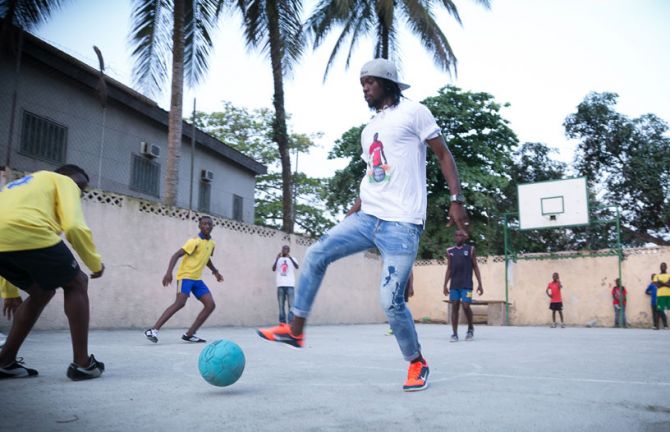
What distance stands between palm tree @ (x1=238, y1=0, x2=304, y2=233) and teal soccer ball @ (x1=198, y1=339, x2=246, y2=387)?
12811 mm

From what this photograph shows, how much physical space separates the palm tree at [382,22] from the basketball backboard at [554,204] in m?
5.93

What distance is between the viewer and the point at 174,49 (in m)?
13.5

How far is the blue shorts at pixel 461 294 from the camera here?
983 cm

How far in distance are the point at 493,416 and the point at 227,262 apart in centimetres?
1184

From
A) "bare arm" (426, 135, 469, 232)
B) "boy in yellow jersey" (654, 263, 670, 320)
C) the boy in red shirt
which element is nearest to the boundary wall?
the boy in red shirt

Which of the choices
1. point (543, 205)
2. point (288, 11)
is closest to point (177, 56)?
point (288, 11)

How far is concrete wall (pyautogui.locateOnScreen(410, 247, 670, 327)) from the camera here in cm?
1869

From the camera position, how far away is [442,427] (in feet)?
8.77

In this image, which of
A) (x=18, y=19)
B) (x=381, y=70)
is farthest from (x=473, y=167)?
(x=381, y=70)

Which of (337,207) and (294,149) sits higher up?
(294,149)

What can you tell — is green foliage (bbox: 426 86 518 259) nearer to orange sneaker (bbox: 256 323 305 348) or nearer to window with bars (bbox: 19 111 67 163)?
window with bars (bbox: 19 111 67 163)

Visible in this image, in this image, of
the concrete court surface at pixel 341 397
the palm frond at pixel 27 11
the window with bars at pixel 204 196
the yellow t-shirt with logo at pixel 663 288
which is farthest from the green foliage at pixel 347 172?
the concrete court surface at pixel 341 397

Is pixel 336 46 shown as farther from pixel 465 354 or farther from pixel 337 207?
pixel 465 354

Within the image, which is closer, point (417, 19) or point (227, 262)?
point (227, 262)
